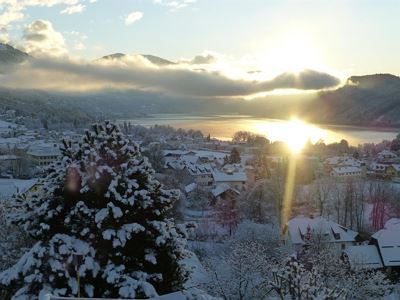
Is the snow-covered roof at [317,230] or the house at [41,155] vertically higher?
the snow-covered roof at [317,230]

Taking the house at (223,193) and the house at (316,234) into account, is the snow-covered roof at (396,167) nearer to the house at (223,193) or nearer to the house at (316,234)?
the house at (223,193)

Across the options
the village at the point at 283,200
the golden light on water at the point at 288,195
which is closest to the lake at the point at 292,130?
the village at the point at 283,200

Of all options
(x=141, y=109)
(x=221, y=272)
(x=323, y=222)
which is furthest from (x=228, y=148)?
(x=141, y=109)

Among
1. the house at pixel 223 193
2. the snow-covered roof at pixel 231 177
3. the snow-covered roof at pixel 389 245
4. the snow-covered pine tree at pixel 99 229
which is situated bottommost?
the house at pixel 223 193

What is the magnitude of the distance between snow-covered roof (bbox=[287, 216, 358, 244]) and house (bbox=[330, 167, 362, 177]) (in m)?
21.0

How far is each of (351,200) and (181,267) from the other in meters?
20.5

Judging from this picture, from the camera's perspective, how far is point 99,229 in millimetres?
5375

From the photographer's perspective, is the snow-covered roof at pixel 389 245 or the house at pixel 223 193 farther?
the house at pixel 223 193

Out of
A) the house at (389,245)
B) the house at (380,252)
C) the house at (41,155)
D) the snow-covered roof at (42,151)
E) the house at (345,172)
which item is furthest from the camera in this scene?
the snow-covered roof at (42,151)

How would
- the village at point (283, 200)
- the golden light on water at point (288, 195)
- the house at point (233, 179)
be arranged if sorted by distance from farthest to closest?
the house at point (233, 179), the golden light on water at point (288, 195), the village at point (283, 200)

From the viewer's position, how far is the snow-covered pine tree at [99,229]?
5.17 meters

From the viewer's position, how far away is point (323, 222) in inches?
763

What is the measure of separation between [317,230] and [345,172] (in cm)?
2355

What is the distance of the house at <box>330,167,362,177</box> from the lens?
3988 cm
